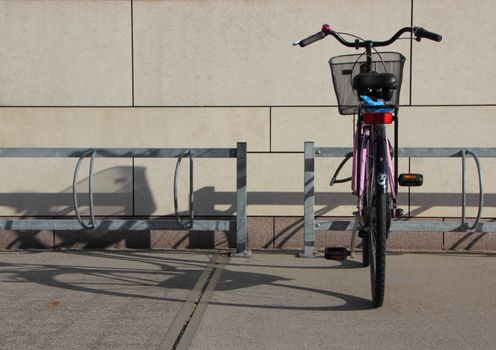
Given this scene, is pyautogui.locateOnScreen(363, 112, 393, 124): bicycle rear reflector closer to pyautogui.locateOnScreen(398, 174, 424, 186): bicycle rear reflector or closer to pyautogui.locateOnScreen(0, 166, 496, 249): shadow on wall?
pyautogui.locateOnScreen(398, 174, 424, 186): bicycle rear reflector

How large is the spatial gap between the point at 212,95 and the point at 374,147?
2.59 m

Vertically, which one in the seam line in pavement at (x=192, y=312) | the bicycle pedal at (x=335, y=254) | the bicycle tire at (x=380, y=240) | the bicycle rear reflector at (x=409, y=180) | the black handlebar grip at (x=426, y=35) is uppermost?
the black handlebar grip at (x=426, y=35)

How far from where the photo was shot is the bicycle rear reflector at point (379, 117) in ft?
11.4

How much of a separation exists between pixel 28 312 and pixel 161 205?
241 centimetres

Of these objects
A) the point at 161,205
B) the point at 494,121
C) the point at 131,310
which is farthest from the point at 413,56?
the point at 131,310

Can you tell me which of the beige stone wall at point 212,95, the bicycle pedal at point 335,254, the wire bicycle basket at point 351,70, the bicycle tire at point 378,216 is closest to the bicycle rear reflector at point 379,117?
the bicycle tire at point 378,216

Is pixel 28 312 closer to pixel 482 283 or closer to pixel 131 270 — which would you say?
pixel 131 270

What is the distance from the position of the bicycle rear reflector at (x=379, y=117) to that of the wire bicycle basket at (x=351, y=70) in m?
0.65

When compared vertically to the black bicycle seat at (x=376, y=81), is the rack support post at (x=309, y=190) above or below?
below

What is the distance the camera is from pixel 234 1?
5.81 m

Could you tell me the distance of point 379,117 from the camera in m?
3.49

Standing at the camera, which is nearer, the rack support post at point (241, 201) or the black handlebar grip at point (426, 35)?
the black handlebar grip at point (426, 35)

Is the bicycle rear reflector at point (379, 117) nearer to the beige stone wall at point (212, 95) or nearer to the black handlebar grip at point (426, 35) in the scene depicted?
the black handlebar grip at point (426, 35)

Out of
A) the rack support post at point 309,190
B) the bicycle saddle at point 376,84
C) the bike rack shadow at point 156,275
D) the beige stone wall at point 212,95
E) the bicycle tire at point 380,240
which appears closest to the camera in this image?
Result: the bicycle tire at point 380,240
